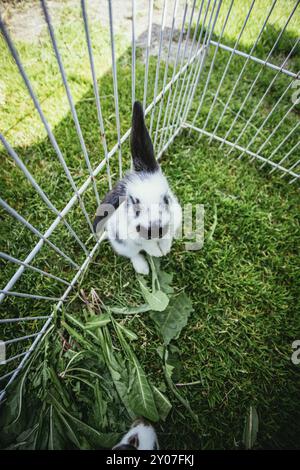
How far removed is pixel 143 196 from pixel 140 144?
0.92 feet

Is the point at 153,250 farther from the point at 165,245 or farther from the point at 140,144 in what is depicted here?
the point at 140,144

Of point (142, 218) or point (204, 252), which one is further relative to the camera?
point (204, 252)

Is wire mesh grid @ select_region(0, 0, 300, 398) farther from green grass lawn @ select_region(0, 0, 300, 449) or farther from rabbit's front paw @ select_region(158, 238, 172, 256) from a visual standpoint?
rabbit's front paw @ select_region(158, 238, 172, 256)

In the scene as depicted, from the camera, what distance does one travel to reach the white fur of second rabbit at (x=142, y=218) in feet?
5.25

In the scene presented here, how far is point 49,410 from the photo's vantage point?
1562 millimetres

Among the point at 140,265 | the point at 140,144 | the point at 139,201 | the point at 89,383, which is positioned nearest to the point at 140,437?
the point at 89,383

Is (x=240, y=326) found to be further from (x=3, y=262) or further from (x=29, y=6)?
(x=29, y=6)

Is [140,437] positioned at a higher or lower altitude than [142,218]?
lower

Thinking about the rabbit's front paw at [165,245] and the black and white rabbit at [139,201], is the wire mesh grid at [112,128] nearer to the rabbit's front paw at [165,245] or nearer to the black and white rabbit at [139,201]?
the black and white rabbit at [139,201]

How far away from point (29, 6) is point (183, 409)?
414 centimetres

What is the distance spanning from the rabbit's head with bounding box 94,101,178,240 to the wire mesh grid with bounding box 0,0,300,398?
174 mm

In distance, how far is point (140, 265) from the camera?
212cm

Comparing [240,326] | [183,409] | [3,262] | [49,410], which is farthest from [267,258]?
[3,262]

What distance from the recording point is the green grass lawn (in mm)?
1853
